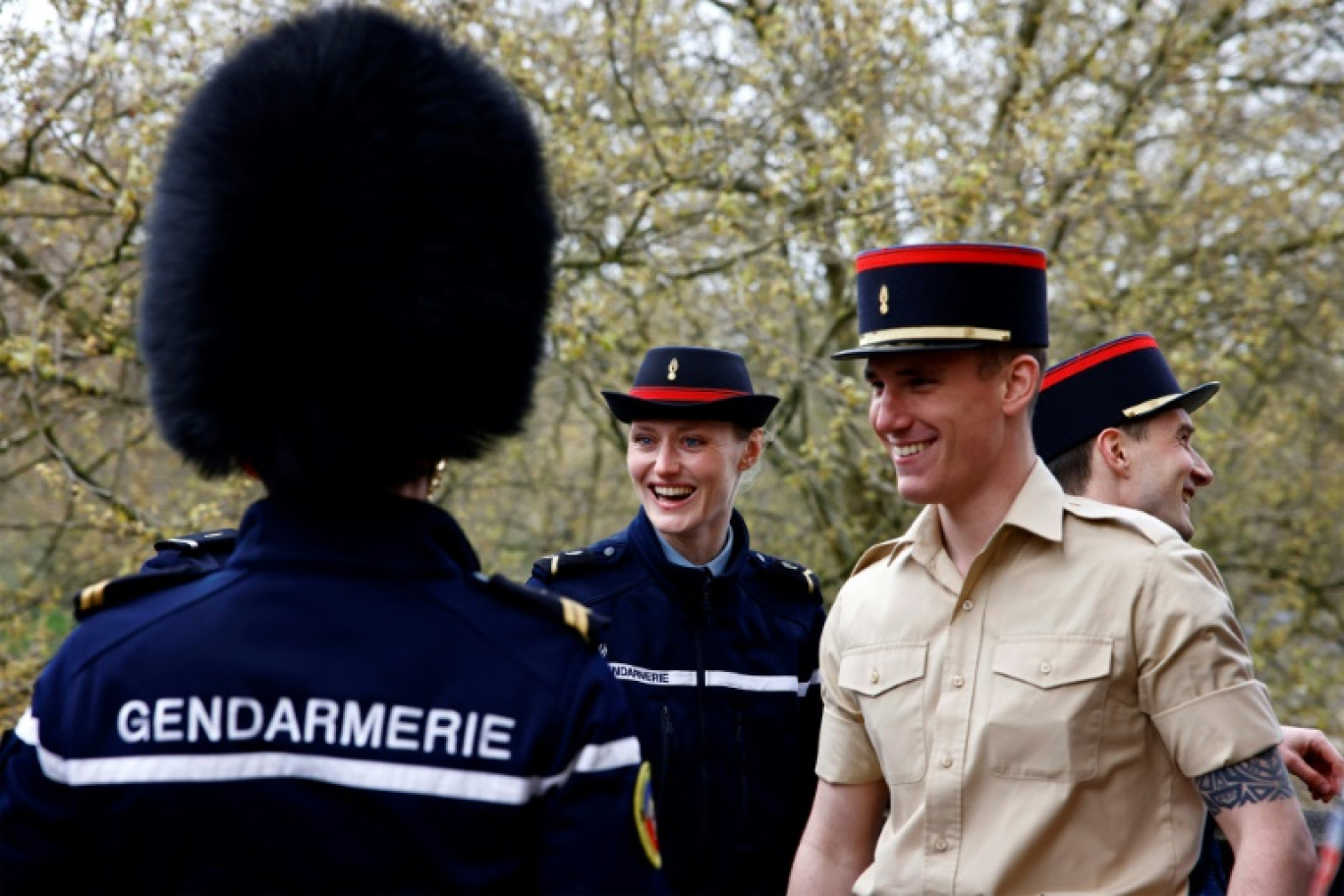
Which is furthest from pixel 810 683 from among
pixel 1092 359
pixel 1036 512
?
pixel 1036 512

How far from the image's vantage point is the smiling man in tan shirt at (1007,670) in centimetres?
268

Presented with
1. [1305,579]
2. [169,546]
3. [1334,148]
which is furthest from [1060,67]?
[169,546]

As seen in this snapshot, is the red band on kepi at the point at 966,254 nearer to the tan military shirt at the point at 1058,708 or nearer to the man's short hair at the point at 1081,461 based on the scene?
the tan military shirt at the point at 1058,708

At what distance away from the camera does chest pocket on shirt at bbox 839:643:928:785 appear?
2.96m

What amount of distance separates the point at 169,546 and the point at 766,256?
4969 mm

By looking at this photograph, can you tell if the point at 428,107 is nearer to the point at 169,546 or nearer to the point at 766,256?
the point at 169,546

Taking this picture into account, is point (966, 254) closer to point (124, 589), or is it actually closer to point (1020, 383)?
point (1020, 383)

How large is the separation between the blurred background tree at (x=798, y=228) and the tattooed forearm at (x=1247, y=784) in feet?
17.2

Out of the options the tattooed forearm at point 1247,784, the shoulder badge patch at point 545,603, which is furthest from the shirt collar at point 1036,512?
the shoulder badge patch at point 545,603

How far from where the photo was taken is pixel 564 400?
9.77 metres

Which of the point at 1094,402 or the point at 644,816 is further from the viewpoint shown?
the point at 1094,402

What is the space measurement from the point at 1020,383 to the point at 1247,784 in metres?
0.86

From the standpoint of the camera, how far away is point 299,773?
1902 millimetres

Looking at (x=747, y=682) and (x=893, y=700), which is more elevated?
(x=893, y=700)
